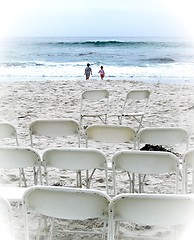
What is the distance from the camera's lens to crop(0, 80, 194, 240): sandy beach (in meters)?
6.96

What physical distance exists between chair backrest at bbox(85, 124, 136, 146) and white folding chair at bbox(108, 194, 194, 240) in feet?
4.87

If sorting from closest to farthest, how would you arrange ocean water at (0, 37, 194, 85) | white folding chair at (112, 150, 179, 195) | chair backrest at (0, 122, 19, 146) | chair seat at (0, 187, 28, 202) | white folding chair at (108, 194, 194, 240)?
white folding chair at (108, 194, 194, 240)
white folding chair at (112, 150, 179, 195)
chair seat at (0, 187, 28, 202)
chair backrest at (0, 122, 19, 146)
ocean water at (0, 37, 194, 85)

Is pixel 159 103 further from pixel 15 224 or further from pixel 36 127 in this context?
pixel 15 224

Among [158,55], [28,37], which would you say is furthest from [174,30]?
[28,37]

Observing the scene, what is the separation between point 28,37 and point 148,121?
118 feet

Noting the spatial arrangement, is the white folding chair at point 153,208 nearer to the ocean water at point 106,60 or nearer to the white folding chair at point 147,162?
the white folding chair at point 147,162

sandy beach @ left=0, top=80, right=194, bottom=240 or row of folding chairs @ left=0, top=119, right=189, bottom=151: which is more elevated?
row of folding chairs @ left=0, top=119, right=189, bottom=151

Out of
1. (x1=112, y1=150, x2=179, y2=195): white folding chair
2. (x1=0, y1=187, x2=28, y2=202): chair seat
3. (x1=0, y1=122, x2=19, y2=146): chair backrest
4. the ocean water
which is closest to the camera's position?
(x1=112, y1=150, x2=179, y2=195): white folding chair

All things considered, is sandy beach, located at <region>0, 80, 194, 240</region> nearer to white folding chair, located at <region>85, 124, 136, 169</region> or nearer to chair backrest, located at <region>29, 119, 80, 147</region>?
chair backrest, located at <region>29, 119, 80, 147</region>

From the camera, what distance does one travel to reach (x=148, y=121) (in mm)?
6988

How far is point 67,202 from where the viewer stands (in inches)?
82.5

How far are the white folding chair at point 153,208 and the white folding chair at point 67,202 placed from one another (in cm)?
6

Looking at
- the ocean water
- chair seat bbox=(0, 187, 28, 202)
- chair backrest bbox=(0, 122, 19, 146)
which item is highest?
chair backrest bbox=(0, 122, 19, 146)

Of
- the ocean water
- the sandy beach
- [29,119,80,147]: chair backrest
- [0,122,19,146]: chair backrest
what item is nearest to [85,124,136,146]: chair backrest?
[29,119,80,147]: chair backrest
